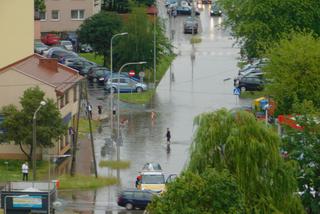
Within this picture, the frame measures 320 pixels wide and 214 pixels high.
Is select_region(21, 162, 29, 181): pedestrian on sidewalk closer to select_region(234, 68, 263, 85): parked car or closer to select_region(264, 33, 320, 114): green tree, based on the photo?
select_region(264, 33, 320, 114): green tree

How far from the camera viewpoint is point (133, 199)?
141 feet

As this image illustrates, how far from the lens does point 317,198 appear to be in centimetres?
3550

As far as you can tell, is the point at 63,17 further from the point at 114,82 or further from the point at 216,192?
the point at 216,192

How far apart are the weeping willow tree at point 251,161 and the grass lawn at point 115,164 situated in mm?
15985

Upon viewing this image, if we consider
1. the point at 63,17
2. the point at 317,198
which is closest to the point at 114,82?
the point at 63,17

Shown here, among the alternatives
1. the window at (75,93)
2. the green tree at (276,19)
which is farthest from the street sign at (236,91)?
the window at (75,93)

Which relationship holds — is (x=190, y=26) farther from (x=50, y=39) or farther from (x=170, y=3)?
(x=50, y=39)

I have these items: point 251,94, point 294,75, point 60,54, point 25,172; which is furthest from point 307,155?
point 60,54

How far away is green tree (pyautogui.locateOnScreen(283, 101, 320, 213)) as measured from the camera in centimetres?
3547

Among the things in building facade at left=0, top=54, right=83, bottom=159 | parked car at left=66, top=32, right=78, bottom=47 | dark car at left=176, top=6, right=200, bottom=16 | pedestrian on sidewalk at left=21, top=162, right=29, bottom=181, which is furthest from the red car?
pedestrian on sidewalk at left=21, top=162, right=29, bottom=181

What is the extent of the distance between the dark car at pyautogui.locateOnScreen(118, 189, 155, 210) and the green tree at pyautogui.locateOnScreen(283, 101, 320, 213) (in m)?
6.72

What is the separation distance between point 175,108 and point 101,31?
48.5 ft

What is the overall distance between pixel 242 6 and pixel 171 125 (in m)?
12.5

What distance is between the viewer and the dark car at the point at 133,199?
42844 mm
